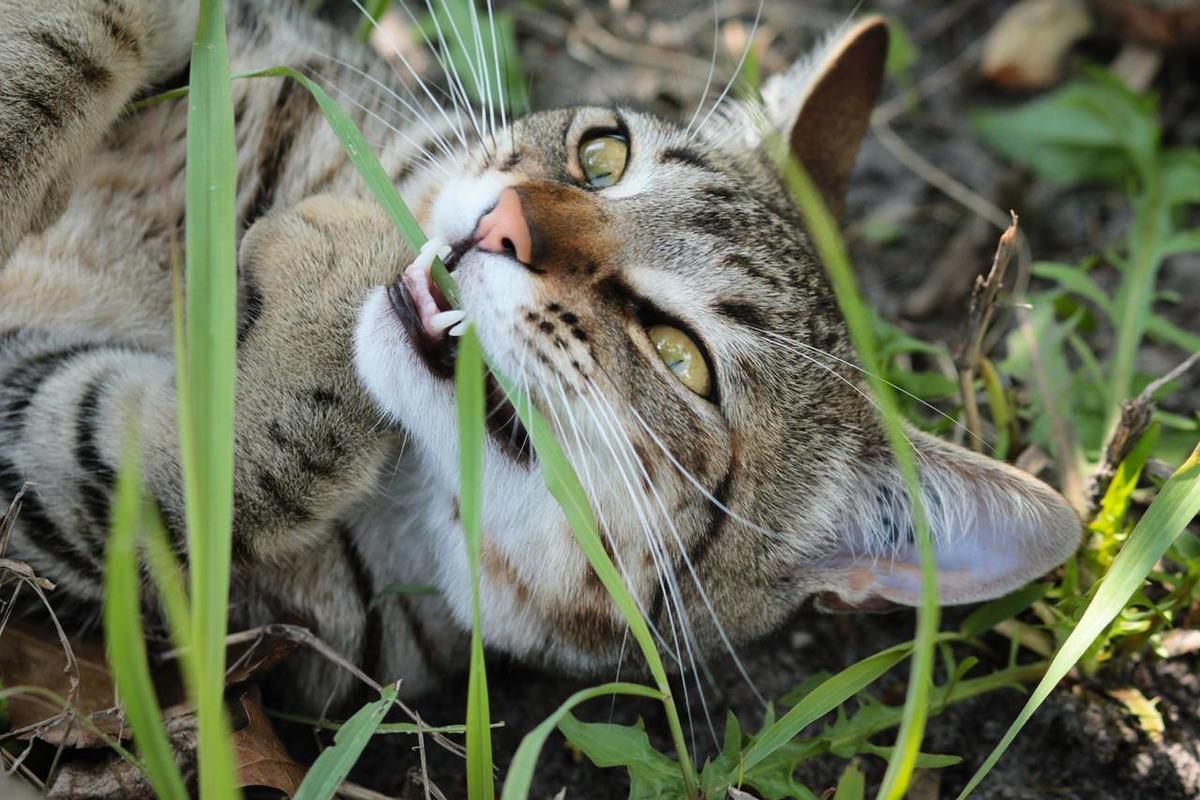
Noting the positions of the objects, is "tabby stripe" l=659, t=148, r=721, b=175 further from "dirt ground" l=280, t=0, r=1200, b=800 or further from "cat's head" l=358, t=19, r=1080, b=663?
"dirt ground" l=280, t=0, r=1200, b=800

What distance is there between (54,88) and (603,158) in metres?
1.01

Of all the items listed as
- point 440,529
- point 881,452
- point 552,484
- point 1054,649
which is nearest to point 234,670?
point 440,529

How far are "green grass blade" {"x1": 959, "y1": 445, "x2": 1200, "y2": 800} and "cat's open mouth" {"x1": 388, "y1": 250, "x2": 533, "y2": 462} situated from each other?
0.94 meters

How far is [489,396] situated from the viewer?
196 cm

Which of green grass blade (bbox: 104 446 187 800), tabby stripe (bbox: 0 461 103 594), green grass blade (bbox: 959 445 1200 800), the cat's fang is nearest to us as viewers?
green grass blade (bbox: 104 446 187 800)

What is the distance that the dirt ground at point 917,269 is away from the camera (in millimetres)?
2227

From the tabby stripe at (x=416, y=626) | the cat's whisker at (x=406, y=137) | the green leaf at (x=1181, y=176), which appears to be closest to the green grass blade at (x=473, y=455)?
the tabby stripe at (x=416, y=626)

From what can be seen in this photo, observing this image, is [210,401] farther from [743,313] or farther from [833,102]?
[833,102]

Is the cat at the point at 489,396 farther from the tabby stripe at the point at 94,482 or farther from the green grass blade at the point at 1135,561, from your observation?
the green grass blade at the point at 1135,561

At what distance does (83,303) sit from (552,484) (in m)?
1.16

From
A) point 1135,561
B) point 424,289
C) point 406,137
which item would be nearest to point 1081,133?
point 1135,561

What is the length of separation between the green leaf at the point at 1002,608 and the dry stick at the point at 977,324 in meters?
0.31

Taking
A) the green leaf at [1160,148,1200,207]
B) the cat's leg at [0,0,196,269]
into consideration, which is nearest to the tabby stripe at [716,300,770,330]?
the cat's leg at [0,0,196,269]

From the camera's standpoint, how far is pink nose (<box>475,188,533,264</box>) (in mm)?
1830
